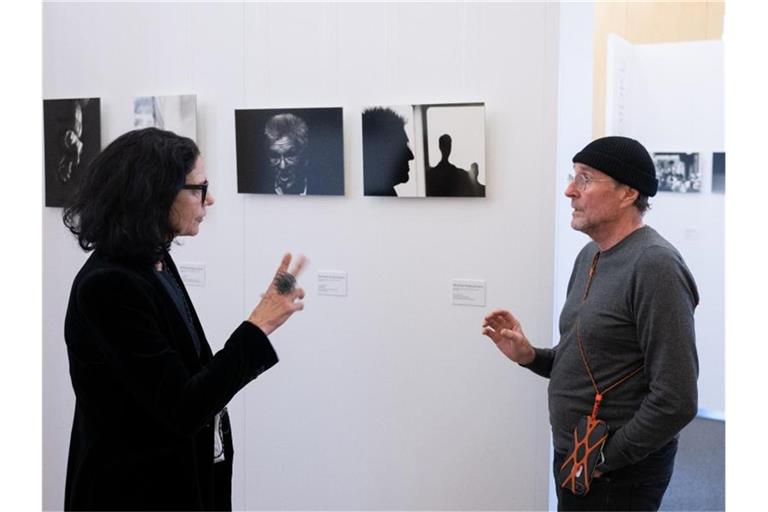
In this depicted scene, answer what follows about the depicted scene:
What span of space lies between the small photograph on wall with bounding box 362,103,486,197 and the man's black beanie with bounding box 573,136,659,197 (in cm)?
95

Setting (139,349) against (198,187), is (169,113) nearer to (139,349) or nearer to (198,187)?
(198,187)

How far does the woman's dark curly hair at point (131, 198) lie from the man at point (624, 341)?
128 cm

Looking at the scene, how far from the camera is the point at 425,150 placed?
12.0 feet

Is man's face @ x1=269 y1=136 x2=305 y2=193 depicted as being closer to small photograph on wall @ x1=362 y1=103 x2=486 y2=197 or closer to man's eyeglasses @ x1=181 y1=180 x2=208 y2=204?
small photograph on wall @ x1=362 y1=103 x2=486 y2=197

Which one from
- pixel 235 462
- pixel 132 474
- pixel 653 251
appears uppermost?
pixel 653 251

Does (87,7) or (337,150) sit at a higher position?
(87,7)

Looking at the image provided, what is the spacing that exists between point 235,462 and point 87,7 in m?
2.44

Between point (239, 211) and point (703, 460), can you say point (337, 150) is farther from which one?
point (703, 460)

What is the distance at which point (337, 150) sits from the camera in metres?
3.81

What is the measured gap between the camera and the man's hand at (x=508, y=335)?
2.92 metres

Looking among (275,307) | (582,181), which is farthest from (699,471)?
(275,307)

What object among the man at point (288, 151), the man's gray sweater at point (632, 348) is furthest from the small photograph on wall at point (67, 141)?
the man's gray sweater at point (632, 348)

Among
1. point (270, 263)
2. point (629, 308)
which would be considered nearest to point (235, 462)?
point (270, 263)

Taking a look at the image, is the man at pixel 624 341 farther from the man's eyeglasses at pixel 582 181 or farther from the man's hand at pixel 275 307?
the man's hand at pixel 275 307
